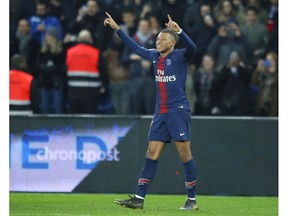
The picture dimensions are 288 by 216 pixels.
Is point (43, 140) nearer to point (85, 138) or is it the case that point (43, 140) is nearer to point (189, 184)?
point (85, 138)

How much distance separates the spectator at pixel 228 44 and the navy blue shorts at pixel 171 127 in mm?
6432

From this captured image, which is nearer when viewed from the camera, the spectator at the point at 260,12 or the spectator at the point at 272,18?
the spectator at the point at 272,18

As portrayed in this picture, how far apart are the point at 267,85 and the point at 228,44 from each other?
116 cm

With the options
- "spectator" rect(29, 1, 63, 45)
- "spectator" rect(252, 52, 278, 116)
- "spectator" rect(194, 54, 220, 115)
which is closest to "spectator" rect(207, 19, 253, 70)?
"spectator" rect(194, 54, 220, 115)

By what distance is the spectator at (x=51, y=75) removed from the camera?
59.9ft

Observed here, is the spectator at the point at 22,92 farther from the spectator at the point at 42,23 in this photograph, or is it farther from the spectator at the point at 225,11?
the spectator at the point at 225,11

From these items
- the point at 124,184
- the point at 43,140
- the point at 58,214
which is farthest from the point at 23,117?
the point at 58,214

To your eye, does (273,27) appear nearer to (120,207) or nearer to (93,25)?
(93,25)

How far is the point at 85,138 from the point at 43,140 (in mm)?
696

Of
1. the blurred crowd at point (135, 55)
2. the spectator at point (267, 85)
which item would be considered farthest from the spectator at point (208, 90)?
the spectator at point (267, 85)

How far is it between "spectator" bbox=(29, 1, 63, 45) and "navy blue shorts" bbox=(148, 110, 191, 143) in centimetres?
756

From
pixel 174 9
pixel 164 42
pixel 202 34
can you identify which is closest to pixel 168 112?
pixel 164 42

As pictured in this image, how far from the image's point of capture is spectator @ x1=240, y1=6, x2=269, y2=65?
1834 centimetres

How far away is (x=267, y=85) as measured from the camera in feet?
57.8
